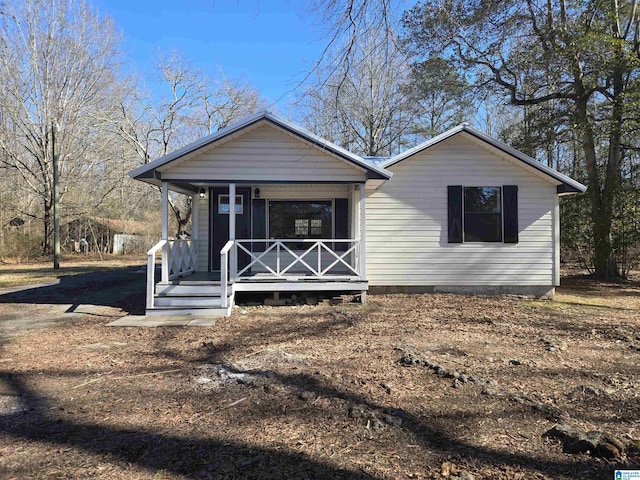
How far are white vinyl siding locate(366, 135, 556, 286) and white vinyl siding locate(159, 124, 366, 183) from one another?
6.23ft

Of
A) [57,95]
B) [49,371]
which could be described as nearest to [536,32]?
[49,371]

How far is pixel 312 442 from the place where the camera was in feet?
10.1

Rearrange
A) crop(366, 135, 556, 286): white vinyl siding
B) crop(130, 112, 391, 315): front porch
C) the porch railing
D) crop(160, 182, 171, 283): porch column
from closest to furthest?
1. crop(130, 112, 391, 315): front porch
2. crop(160, 182, 171, 283): porch column
3. the porch railing
4. crop(366, 135, 556, 286): white vinyl siding

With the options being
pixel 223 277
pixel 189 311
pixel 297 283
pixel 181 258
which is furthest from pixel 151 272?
pixel 297 283

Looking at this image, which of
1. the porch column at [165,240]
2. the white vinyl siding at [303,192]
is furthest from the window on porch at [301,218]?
the porch column at [165,240]

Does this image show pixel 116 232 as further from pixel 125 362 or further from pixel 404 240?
pixel 125 362

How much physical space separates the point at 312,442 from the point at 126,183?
24.9m

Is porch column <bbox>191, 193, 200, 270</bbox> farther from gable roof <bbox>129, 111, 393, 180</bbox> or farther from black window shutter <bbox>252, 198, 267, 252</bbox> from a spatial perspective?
gable roof <bbox>129, 111, 393, 180</bbox>

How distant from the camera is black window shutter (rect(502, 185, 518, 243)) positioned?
33.6 feet

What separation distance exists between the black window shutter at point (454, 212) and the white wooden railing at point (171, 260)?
6580mm

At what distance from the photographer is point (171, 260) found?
9531 mm

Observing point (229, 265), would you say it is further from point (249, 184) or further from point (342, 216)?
point (342, 216)

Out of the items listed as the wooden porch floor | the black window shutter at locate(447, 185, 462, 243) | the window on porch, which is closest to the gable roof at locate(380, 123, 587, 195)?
the black window shutter at locate(447, 185, 462, 243)

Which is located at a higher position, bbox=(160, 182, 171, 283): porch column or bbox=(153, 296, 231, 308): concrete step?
bbox=(160, 182, 171, 283): porch column
